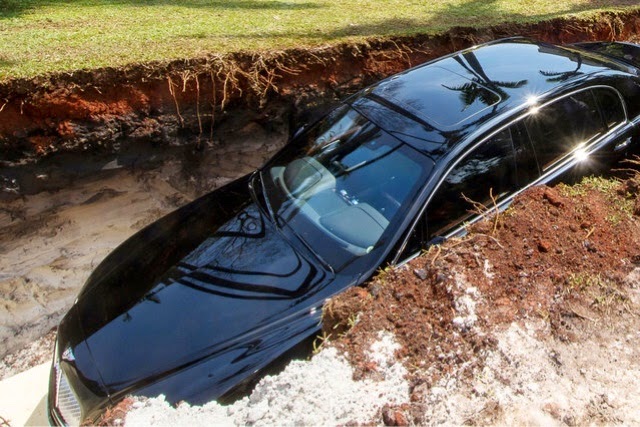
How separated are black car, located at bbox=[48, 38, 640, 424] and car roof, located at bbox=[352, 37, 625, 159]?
1 cm

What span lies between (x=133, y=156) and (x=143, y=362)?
255cm

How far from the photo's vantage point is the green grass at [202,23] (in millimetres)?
5066

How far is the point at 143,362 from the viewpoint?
122 inches

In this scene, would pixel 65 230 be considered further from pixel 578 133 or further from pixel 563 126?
pixel 578 133

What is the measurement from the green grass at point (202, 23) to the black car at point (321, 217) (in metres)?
1.78

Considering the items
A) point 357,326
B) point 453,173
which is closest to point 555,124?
point 453,173

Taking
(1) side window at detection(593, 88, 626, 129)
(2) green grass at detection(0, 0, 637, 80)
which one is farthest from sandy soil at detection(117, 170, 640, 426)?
(2) green grass at detection(0, 0, 637, 80)

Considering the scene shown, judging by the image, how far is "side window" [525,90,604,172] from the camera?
3766 mm

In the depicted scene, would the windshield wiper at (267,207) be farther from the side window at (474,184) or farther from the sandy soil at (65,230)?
the sandy soil at (65,230)

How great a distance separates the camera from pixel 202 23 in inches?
240

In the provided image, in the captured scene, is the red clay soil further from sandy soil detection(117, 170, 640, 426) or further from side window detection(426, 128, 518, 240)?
sandy soil detection(117, 170, 640, 426)

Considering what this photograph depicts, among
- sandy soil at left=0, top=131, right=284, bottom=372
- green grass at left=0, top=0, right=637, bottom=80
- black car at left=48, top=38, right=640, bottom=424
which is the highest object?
green grass at left=0, top=0, right=637, bottom=80

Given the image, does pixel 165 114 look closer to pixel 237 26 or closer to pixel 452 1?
pixel 237 26

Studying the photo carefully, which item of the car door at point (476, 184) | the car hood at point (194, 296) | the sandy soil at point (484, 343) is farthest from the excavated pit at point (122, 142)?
the sandy soil at point (484, 343)
